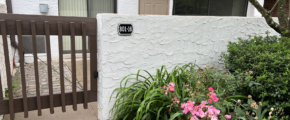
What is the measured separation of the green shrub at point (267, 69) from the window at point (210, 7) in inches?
171

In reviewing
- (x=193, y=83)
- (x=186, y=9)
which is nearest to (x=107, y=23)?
(x=193, y=83)

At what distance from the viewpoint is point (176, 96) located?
2.20 m

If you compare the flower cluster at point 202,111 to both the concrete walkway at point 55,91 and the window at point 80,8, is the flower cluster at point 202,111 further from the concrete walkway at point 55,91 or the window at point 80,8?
the window at point 80,8

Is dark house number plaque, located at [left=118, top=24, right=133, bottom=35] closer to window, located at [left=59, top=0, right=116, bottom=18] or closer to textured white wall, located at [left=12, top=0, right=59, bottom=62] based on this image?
textured white wall, located at [left=12, top=0, right=59, bottom=62]

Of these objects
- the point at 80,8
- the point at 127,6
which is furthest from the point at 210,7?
the point at 80,8

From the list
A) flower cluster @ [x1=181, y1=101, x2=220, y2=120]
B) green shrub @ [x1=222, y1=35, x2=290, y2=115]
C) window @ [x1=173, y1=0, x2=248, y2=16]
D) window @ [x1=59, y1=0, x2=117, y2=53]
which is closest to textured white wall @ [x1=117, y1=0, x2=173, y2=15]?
window @ [x1=59, y1=0, x2=117, y2=53]

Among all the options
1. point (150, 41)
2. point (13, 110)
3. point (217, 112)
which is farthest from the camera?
point (150, 41)

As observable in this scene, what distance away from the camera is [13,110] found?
7.27ft

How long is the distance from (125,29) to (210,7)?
5.63 metres

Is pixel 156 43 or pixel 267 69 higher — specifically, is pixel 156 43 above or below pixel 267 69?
above

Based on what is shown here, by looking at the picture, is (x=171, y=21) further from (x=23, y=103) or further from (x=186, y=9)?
(x=186, y=9)

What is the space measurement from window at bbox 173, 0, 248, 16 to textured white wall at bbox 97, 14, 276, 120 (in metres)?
3.74

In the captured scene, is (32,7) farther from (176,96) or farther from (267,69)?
(267,69)

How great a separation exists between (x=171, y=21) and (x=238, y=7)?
20.0 ft
